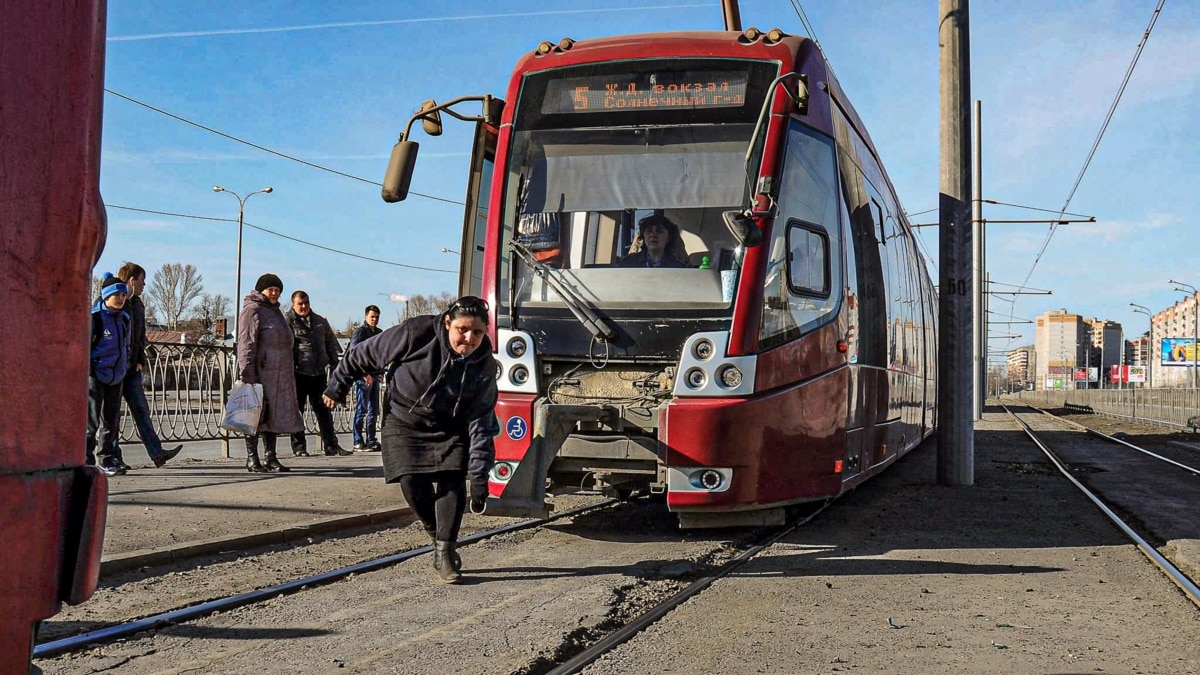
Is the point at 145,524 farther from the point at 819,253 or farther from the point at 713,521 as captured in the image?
the point at 819,253

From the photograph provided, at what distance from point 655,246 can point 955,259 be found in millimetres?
6002

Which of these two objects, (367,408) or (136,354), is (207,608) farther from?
(367,408)

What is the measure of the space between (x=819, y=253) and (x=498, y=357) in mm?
2384

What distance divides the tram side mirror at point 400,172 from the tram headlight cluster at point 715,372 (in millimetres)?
2246

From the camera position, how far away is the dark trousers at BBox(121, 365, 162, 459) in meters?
9.84

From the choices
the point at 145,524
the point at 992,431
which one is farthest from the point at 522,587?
the point at 992,431

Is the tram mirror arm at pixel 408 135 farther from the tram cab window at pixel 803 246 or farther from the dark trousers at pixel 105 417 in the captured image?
the dark trousers at pixel 105 417

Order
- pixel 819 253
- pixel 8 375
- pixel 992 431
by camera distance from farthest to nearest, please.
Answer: pixel 992 431 → pixel 819 253 → pixel 8 375

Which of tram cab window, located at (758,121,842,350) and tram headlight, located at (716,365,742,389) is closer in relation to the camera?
tram headlight, located at (716,365,742,389)

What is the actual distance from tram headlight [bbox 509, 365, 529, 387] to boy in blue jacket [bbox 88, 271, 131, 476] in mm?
4056

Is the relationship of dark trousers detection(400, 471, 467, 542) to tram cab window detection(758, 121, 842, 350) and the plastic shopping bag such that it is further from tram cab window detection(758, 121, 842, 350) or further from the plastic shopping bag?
the plastic shopping bag

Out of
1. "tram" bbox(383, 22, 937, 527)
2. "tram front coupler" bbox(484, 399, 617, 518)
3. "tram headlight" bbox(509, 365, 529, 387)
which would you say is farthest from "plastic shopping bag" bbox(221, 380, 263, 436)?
"tram front coupler" bbox(484, 399, 617, 518)

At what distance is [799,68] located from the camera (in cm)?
743

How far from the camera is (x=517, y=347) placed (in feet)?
23.9
